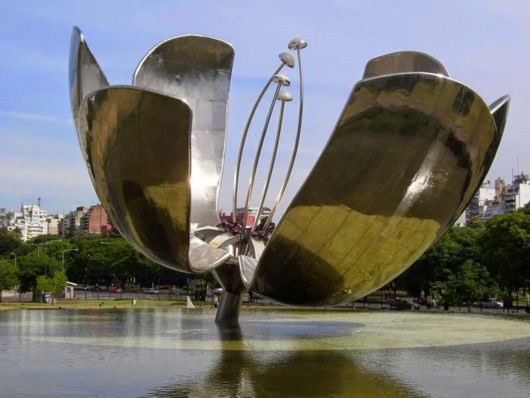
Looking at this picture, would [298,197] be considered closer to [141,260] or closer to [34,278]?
[34,278]

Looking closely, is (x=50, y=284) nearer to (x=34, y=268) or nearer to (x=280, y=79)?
(x=34, y=268)

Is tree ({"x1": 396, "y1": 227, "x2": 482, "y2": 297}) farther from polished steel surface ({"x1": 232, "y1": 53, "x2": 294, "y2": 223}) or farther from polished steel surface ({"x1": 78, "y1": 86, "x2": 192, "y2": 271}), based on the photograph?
polished steel surface ({"x1": 78, "y1": 86, "x2": 192, "y2": 271})

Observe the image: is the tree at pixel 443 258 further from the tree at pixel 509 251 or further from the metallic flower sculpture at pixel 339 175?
the metallic flower sculpture at pixel 339 175

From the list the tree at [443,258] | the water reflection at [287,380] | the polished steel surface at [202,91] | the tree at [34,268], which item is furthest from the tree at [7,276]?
the water reflection at [287,380]

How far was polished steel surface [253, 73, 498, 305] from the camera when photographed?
12.4 metres

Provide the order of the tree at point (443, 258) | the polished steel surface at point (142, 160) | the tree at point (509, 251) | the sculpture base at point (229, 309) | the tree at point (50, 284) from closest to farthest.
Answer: the polished steel surface at point (142, 160) → the sculpture base at point (229, 309) → the tree at point (509, 251) → the tree at point (50, 284) → the tree at point (443, 258)

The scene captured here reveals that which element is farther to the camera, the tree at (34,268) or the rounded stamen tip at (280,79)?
the tree at (34,268)

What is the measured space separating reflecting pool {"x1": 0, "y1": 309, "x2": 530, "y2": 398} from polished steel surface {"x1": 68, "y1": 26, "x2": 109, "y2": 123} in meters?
5.46

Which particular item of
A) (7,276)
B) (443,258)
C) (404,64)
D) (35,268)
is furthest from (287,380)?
(35,268)

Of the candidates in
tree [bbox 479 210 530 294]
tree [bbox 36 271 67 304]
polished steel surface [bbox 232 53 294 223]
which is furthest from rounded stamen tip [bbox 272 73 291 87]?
tree [bbox 36 271 67 304]

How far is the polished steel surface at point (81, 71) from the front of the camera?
1658 centimetres

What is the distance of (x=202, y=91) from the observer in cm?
2109

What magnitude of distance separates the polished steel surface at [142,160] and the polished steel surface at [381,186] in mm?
2031

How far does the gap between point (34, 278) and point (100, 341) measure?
136 ft
